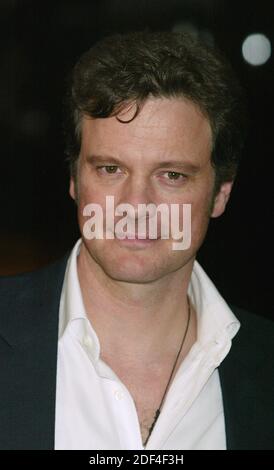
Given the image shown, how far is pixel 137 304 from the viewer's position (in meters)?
2.16

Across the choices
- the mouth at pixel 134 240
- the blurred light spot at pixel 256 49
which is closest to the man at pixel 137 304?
the mouth at pixel 134 240

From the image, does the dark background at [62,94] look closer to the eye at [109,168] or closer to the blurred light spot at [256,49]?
the blurred light spot at [256,49]

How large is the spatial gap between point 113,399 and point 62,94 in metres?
2.63

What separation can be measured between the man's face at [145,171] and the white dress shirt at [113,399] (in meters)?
0.21

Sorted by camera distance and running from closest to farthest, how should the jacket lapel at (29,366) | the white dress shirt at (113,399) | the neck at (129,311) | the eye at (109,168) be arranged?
the jacket lapel at (29,366) → the white dress shirt at (113,399) → the eye at (109,168) → the neck at (129,311)

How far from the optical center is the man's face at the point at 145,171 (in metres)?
1.96

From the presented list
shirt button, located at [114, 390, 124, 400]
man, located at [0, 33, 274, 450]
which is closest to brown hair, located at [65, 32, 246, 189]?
man, located at [0, 33, 274, 450]

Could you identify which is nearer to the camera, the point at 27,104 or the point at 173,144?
the point at 173,144

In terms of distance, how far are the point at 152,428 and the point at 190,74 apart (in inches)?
44.4

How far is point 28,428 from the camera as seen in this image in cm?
178

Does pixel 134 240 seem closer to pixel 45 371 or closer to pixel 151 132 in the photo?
pixel 151 132

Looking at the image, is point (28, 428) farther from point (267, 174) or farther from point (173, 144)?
point (267, 174)

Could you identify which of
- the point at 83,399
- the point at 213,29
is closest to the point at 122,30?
the point at 213,29
